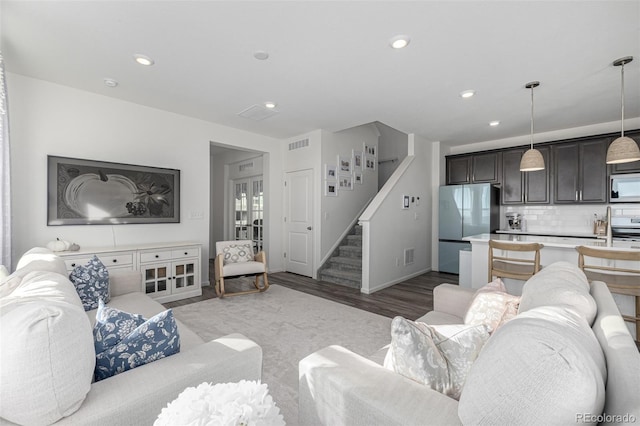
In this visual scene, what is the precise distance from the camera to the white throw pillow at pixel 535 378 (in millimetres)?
623

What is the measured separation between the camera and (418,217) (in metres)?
5.50

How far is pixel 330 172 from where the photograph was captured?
5285mm

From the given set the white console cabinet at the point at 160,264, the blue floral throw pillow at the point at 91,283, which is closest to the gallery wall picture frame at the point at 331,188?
the white console cabinet at the point at 160,264

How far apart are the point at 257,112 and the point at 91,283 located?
2884mm

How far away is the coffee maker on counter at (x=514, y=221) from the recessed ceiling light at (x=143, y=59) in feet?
20.3

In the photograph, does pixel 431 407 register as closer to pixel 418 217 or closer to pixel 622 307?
pixel 622 307

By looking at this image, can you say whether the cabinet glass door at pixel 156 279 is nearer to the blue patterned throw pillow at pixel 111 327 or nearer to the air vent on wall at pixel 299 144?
the blue patterned throw pillow at pixel 111 327

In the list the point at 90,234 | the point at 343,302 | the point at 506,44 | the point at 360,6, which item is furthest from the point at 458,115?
the point at 90,234

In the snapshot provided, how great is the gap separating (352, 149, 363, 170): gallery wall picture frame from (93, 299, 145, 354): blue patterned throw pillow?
5060mm

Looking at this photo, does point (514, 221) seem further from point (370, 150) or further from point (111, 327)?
point (111, 327)

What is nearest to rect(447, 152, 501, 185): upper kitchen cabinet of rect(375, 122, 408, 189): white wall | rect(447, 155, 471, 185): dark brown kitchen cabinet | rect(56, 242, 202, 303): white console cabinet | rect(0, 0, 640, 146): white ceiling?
rect(447, 155, 471, 185): dark brown kitchen cabinet

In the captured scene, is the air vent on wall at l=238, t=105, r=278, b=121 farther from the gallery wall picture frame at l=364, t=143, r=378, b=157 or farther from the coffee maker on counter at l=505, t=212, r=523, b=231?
the coffee maker on counter at l=505, t=212, r=523, b=231

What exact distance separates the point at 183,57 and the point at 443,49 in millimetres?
2385

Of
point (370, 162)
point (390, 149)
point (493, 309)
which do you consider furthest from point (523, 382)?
point (390, 149)
